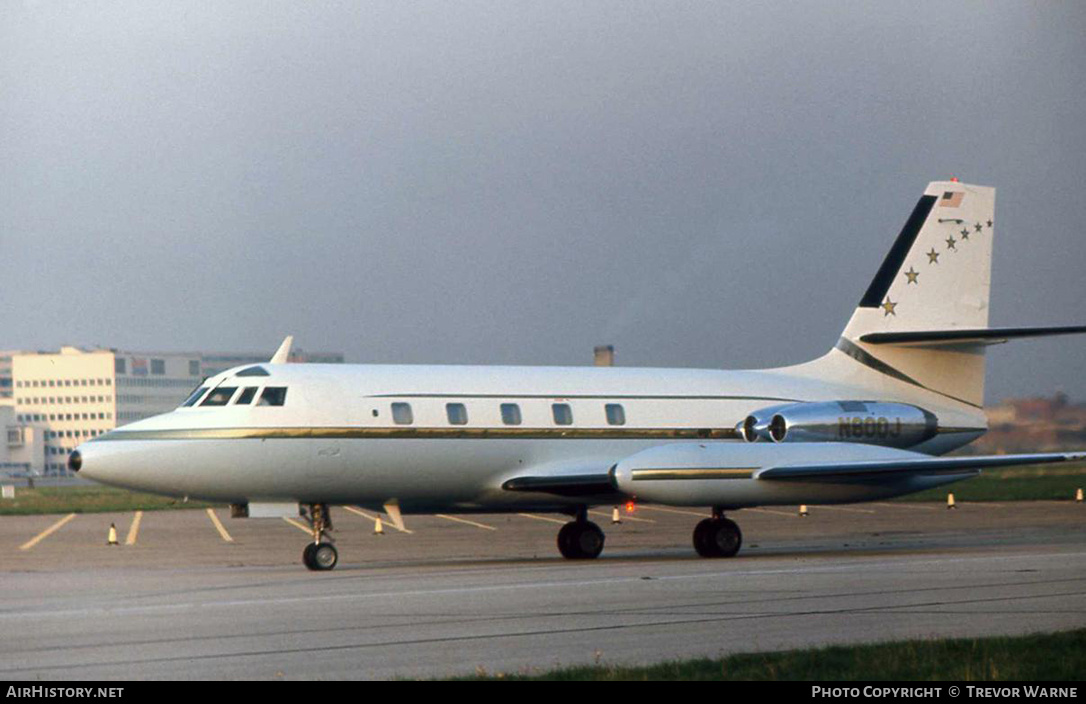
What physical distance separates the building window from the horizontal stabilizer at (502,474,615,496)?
3.98ft

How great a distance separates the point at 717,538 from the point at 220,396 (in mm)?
8918

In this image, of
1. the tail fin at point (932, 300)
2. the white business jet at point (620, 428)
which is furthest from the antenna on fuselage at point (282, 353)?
the tail fin at point (932, 300)

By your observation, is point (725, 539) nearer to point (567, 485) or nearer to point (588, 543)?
point (588, 543)

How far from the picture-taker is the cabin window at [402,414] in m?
26.0

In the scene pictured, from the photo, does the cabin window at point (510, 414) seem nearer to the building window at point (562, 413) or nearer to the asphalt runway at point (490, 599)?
the building window at point (562, 413)

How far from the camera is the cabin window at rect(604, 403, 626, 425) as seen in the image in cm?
2797

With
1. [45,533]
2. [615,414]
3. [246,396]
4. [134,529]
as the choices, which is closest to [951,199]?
[615,414]

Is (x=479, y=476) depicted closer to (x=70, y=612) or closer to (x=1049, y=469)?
(x=70, y=612)

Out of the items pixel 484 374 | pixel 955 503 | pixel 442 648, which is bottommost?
pixel 955 503

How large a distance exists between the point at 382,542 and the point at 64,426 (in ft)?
45.4

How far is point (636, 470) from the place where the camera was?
25.8 m

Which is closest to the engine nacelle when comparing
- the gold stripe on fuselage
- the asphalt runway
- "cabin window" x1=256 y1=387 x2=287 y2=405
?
the gold stripe on fuselage
